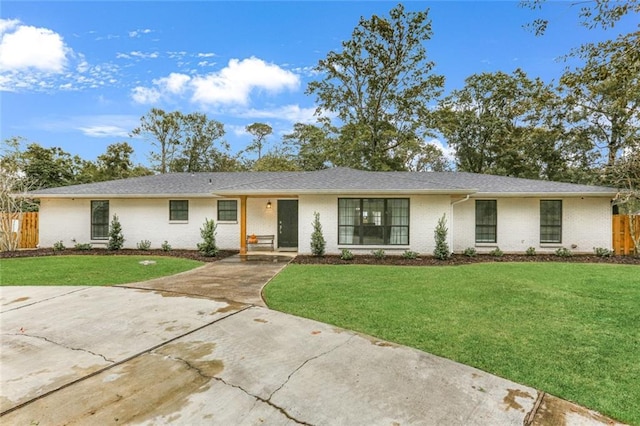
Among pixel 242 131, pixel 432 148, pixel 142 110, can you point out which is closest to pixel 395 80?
pixel 432 148

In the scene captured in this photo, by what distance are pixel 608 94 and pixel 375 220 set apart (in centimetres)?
1922

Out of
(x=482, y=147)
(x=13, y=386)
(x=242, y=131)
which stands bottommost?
(x=13, y=386)

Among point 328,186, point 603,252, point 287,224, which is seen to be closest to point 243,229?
point 287,224

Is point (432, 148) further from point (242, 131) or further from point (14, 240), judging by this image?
point (14, 240)

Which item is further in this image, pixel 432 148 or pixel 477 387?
pixel 432 148

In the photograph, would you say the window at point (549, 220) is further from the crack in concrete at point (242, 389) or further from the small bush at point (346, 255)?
the crack in concrete at point (242, 389)

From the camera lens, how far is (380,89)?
957 inches

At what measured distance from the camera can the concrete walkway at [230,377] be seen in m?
2.65

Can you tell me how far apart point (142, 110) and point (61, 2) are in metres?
22.1

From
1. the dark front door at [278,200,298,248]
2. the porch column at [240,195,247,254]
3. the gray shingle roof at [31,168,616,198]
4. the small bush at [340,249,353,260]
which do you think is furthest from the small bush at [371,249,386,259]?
the porch column at [240,195,247,254]

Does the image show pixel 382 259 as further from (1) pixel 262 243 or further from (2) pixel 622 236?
(2) pixel 622 236

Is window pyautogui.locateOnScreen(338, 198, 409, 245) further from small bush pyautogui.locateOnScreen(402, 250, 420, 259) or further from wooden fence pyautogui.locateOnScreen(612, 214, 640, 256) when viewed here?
wooden fence pyautogui.locateOnScreen(612, 214, 640, 256)

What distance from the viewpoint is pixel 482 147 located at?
2536 cm

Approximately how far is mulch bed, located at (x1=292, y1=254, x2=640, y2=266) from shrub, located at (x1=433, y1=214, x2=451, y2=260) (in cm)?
18
